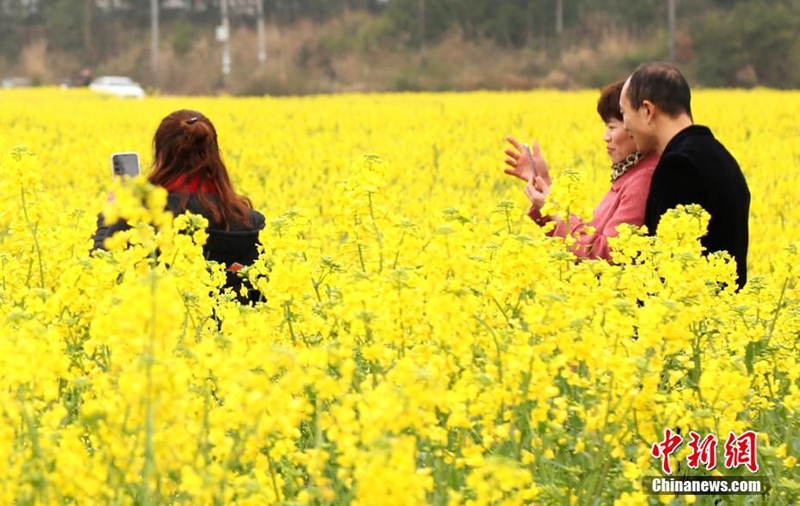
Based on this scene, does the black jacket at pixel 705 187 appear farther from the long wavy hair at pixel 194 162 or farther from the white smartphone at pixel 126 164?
the white smartphone at pixel 126 164

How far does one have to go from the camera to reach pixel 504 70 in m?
47.7

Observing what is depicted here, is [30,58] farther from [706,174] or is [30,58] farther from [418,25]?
[706,174]

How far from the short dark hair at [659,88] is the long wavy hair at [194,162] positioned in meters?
1.88

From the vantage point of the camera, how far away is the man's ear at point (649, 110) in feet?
15.5

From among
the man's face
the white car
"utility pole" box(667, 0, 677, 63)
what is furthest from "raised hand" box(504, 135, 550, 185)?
"utility pole" box(667, 0, 677, 63)

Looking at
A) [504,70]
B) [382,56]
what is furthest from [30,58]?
[504,70]

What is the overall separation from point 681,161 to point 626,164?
1.43 feet

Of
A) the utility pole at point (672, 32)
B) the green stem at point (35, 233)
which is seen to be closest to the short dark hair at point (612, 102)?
the green stem at point (35, 233)

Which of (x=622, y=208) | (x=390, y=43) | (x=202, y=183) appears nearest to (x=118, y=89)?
(x=390, y=43)

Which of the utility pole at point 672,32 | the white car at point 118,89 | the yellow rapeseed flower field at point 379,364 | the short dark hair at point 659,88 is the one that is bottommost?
the yellow rapeseed flower field at point 379,364

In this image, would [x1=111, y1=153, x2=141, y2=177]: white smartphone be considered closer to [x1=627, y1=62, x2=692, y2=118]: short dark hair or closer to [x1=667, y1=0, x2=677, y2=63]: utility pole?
[x1=627, y1=62, x2=692, y2=118]: short dark hair

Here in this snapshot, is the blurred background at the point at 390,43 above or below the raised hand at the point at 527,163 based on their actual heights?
above

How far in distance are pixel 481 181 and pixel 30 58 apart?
50.7 meters

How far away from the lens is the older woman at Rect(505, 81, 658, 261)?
16.0 feet
